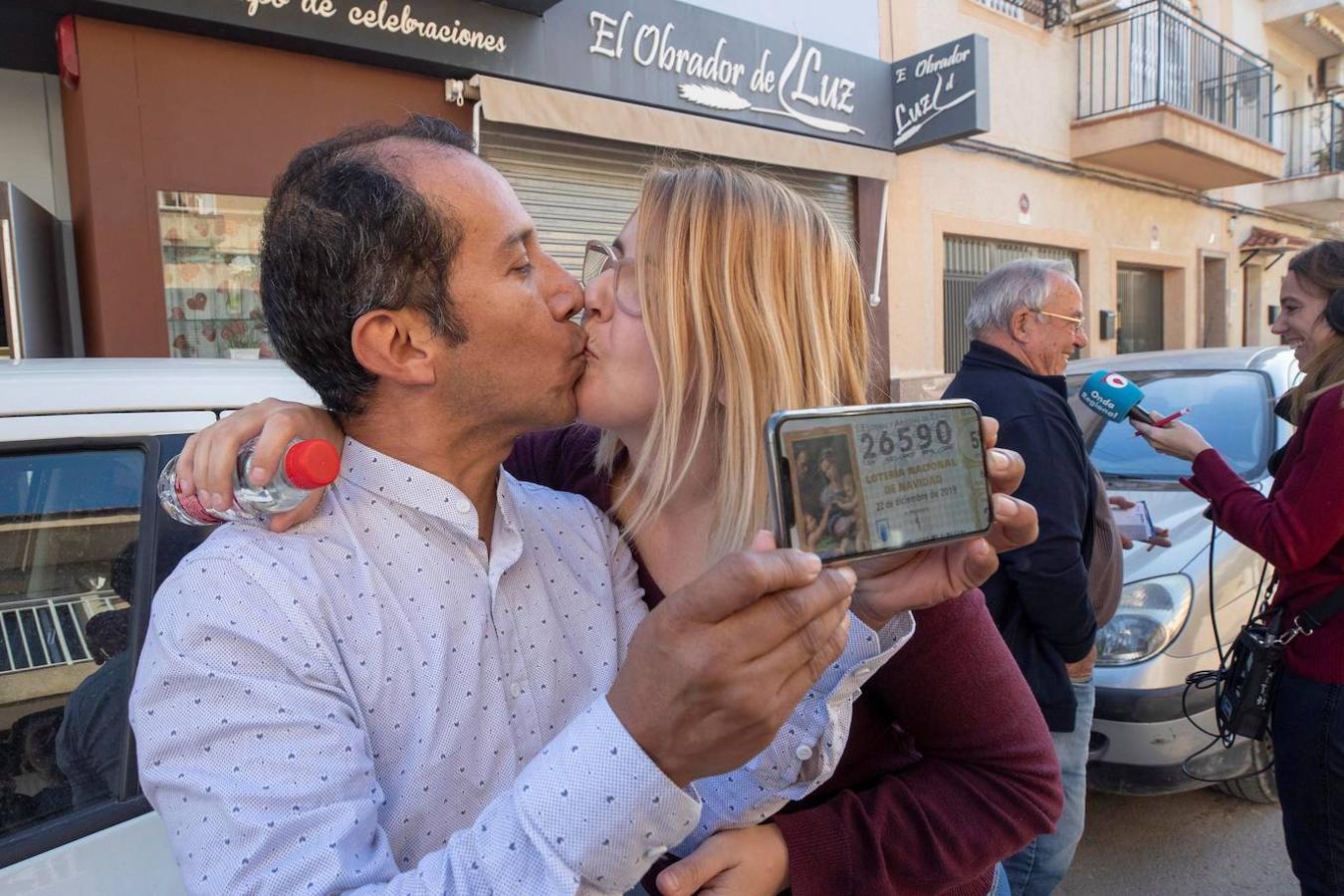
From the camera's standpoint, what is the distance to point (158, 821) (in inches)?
54.3

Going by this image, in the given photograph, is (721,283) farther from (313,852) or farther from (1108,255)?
(1108,255)

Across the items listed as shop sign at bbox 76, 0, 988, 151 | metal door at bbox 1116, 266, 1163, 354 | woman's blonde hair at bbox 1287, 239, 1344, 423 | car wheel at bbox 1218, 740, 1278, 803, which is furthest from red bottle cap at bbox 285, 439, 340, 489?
metal door at bbox 1116, 266, 1163, 354

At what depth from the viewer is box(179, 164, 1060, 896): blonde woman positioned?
3.94ft

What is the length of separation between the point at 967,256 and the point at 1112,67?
140 inches

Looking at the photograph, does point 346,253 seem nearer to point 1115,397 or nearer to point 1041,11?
point 1115,397

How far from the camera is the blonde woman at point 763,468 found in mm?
1201

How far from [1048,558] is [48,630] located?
7.12 feet

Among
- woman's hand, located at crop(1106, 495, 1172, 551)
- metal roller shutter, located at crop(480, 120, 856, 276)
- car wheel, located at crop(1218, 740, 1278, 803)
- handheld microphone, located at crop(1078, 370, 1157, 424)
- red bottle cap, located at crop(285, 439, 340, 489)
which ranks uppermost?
metal roller shutter, located at crop(480, 120, 856, 276)

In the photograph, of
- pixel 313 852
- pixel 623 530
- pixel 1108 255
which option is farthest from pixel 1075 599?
pixel 1108 255

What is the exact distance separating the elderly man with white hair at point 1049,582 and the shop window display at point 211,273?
3.92m

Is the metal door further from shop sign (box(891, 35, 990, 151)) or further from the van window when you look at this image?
the van window

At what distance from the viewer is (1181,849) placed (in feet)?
10.7

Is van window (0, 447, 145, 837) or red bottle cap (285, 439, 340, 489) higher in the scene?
red bottle cap (285, 439, 340, 489)

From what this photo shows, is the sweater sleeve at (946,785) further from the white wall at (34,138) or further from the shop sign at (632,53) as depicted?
the white wall at (34,138)
